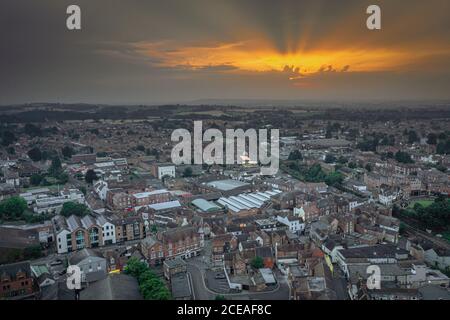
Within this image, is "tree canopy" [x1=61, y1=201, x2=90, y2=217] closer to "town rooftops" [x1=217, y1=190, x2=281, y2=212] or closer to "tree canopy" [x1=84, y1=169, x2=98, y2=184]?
"town rooftops" [x1=217, y1=190, x2=281, y2=212]

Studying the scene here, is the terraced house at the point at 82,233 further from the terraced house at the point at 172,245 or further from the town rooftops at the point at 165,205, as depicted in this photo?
the town rooftops at the point at 165,205

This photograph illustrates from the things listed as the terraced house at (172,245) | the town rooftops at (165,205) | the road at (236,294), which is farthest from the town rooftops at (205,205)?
the road at (236,294)

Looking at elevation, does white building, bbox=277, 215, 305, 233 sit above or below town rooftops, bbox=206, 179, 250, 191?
below

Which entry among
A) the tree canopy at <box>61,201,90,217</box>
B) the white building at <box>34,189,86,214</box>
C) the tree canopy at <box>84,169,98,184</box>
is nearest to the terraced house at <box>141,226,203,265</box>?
the tree canopy at <box>61,201,90,217</box>

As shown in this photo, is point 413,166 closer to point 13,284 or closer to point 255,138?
point 255,138

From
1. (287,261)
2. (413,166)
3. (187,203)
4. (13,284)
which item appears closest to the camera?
(13,284)

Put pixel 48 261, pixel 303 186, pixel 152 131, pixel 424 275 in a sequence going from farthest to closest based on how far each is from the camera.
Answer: pixel 152 131 → pixel 303 186 → pixel 48 261 → pixel 424 275

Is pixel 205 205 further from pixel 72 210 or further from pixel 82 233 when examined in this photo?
pixel 82 233

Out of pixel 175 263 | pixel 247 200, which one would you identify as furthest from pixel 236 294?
pixel 247 200

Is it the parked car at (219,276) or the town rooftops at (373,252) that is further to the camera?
the town rooftops at (373,252)

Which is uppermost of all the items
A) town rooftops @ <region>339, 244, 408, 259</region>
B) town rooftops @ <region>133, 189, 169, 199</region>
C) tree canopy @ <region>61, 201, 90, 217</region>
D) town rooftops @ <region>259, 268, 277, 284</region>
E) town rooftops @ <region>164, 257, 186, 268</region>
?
town rooftops @ <region>133, 189, 169, 199</region>
